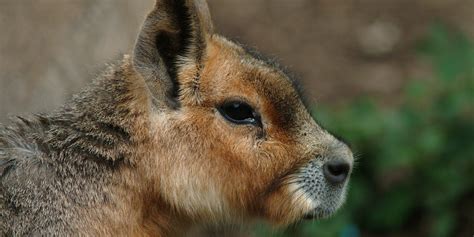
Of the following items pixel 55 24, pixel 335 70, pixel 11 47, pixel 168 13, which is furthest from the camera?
pixel 335 70

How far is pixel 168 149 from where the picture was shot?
436 centimetres

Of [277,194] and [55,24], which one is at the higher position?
[277,194]

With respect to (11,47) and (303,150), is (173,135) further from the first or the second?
(11,47)

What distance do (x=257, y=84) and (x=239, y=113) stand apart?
0.14 meters

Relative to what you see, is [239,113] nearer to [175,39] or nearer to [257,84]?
[257,84]

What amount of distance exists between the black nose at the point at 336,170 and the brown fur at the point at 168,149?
0.09 ft

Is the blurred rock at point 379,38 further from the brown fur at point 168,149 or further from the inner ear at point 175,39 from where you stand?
the inner ear at point 175,39

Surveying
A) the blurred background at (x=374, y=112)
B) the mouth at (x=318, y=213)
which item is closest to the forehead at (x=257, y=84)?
the mouth at (x=318, y=213)

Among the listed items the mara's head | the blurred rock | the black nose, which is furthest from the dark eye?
the blurred rock

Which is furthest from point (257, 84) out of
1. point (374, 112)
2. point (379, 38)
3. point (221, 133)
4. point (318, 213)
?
point (379, 38)

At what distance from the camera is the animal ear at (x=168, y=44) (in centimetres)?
432

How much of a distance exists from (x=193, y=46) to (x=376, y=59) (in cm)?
533

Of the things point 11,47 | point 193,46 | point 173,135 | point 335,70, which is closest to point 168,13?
point 193,46

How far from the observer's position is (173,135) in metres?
4.35
